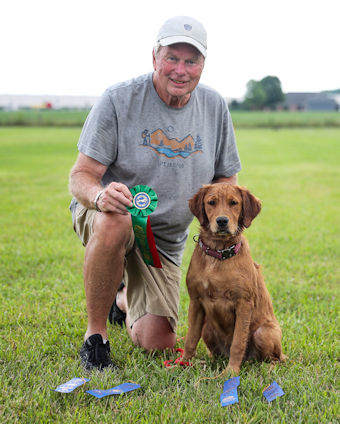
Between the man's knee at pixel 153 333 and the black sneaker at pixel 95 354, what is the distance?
1.28ft

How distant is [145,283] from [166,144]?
3.47ft

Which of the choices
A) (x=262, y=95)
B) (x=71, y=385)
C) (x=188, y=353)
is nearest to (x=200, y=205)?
(x=188, y=353)

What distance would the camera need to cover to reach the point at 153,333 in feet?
11.8

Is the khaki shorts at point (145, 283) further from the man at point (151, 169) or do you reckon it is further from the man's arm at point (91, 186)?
the man's arm at point (91, 186)

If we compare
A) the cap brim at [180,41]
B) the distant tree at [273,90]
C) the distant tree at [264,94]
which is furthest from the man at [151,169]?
the distant tree at [273,90]

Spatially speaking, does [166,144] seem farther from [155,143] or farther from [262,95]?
[262,95]

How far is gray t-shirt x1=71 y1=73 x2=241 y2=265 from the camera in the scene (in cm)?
354

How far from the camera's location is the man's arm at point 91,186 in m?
3.10

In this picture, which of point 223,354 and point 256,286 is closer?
point 256,286

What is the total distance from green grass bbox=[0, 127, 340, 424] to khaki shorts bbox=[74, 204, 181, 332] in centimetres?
27

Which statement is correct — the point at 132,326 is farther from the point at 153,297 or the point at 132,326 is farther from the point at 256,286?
the point at 256,286

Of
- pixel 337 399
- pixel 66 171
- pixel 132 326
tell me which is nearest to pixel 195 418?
pixel 337 399

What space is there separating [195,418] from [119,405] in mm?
416

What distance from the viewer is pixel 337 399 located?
2.79 metres
